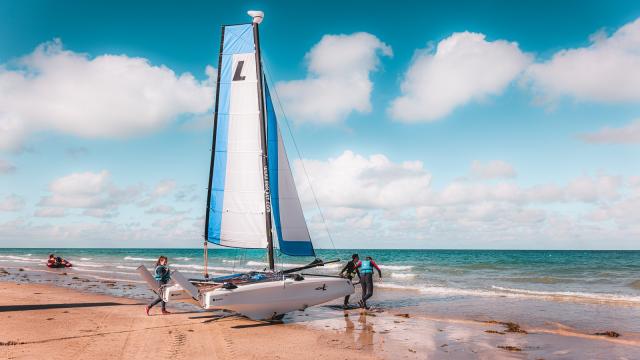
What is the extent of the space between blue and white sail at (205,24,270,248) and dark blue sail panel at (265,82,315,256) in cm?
41

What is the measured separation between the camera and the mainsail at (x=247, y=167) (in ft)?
44.2

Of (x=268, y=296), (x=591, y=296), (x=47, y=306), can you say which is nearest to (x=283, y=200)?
(x=268, y=296)

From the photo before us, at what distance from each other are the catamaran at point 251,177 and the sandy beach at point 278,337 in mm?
1111

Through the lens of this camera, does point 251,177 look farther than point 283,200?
No

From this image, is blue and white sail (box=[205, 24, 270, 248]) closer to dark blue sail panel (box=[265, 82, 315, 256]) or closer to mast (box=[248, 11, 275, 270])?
mast (box=[248, 11, 275, 270])

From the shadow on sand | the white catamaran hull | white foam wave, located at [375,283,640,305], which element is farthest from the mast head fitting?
white foam wave, located at [375,283,640,305]

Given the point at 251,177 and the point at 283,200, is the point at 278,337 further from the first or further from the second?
the point at 251,177

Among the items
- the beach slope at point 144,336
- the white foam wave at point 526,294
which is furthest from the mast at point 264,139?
the white foam wave at point 526,294

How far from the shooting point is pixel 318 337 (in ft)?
37.6

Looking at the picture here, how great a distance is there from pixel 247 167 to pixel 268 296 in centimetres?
399

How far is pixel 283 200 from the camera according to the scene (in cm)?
1379

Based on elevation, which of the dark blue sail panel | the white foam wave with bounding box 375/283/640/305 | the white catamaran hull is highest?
the dark blue sail panel

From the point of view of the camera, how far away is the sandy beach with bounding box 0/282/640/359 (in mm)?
9695

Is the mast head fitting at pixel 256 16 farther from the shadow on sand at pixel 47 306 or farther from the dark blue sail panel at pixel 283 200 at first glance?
the shadow on sand at pixel 47 306
